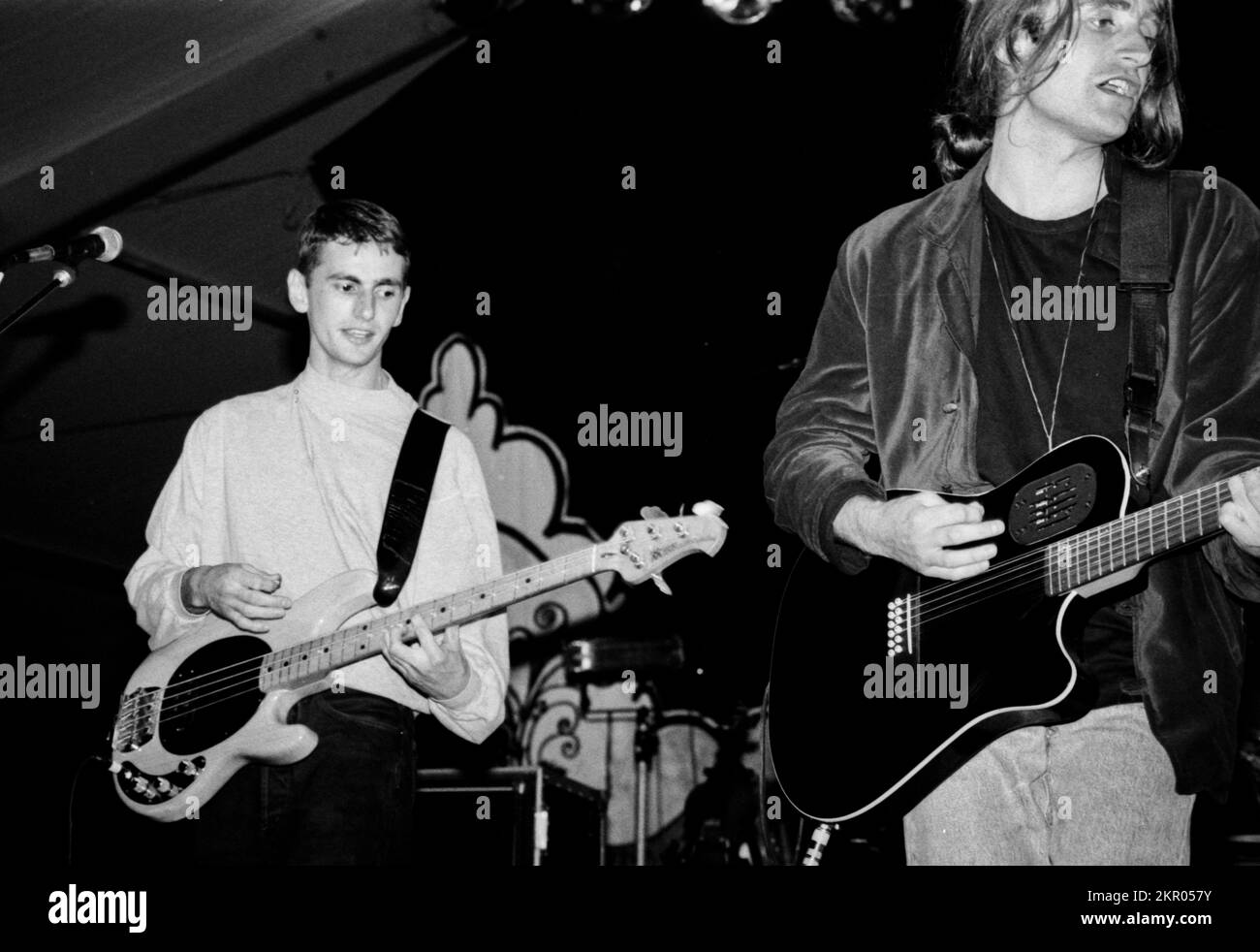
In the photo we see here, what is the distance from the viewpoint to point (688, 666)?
4504 mm

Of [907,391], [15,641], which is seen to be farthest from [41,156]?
[907,391]

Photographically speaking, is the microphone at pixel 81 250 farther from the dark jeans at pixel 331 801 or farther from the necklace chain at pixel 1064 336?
the necklace chain at pixel 1064 336

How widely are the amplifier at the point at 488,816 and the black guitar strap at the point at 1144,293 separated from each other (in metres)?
2.00

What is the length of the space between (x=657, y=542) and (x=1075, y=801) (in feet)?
3.72

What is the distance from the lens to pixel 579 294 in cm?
473

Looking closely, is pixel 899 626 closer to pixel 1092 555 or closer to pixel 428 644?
pixel 1092 555

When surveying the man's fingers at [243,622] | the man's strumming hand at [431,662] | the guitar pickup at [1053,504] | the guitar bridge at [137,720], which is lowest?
the guitar bridge at [137,720]

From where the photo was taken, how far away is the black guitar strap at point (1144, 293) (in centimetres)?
220

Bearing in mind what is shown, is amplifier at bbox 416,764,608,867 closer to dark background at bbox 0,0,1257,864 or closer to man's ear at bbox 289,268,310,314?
dark background at bbox 0,0,1257,864

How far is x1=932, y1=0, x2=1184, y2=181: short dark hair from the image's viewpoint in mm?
2430

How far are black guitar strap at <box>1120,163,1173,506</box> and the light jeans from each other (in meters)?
0.40

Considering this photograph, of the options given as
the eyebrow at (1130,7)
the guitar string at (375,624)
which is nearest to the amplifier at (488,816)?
the guitar string at (375,624)

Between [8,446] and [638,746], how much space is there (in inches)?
88.2

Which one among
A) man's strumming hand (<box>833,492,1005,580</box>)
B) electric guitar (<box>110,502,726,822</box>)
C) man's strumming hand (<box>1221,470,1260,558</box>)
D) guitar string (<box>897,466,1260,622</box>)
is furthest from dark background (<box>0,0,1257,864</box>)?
man's strumming hand (<box>1221,470,1260,558</box>)
